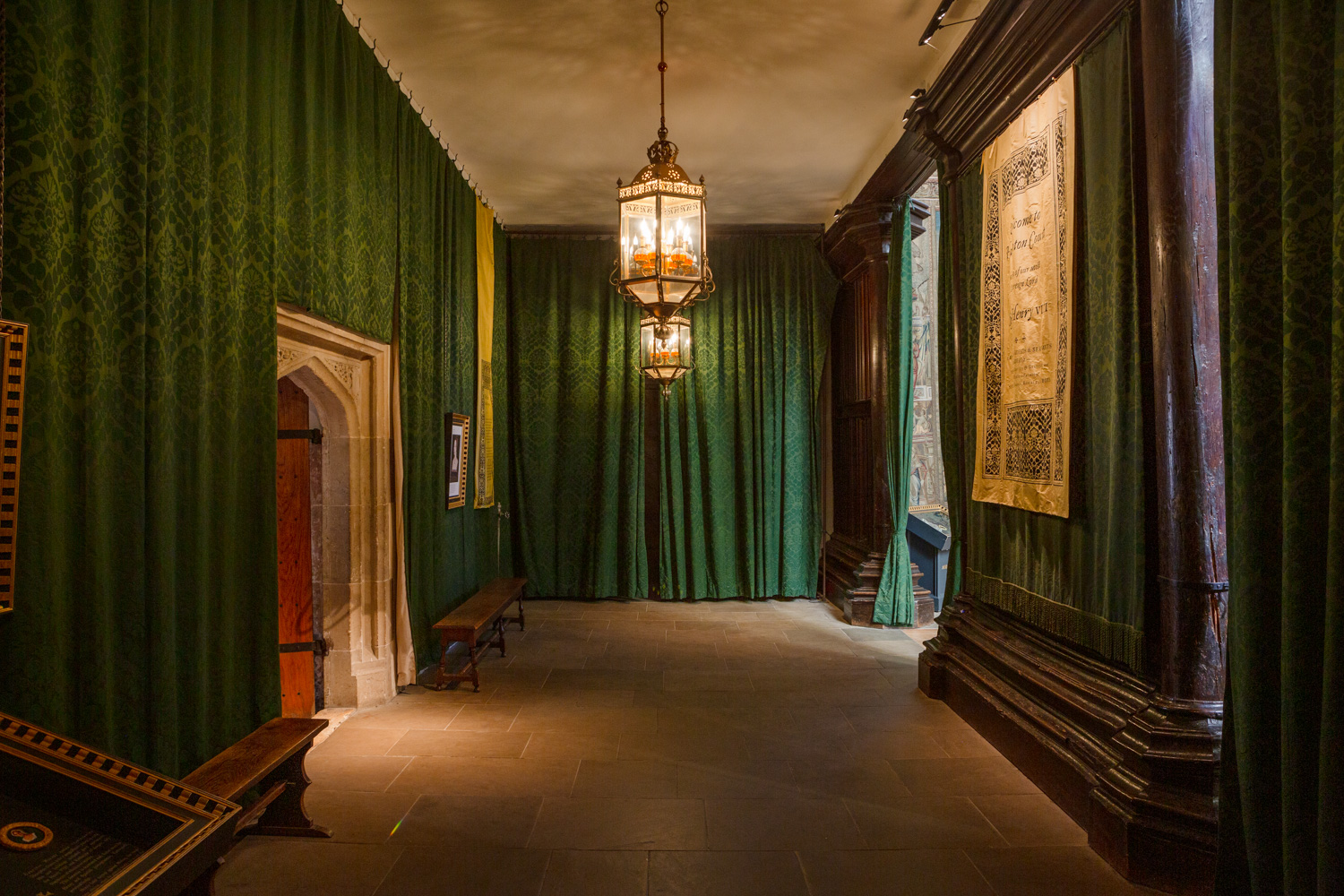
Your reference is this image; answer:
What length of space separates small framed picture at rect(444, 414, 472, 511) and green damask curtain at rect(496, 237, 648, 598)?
1.76 meters

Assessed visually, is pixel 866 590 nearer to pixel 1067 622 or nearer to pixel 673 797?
pixel 1067 622

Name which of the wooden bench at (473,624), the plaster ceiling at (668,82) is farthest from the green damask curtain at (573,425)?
the wooden bench at (473,624)

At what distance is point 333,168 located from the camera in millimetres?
3562

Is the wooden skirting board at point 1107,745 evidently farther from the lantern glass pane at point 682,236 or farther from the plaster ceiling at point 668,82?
the plaster ceiling at point 668,82

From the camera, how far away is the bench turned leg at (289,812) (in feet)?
8.61

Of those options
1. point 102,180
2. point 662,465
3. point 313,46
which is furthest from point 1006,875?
point 662,465

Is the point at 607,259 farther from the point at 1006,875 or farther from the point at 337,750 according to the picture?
the point at 1006,875

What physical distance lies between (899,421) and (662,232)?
3.14 m

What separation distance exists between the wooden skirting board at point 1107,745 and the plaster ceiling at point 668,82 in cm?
335

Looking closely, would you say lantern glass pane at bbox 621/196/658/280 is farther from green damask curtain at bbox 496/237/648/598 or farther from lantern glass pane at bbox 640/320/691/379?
green damask curtain at bbox 496/237/648/598

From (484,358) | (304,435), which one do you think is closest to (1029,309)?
(304,435)

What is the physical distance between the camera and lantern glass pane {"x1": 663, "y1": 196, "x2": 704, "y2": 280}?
3.58m

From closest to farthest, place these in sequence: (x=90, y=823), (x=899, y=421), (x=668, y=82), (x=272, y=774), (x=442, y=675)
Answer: (x=90, y=823)
(x=272, y=774)
(x=442, y=675)
(x=668, y=82)
(x=899, y=421)

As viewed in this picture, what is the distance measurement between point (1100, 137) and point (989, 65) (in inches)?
38.8
